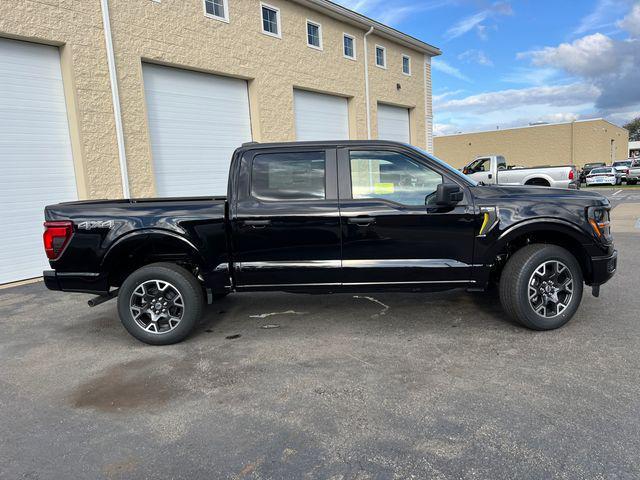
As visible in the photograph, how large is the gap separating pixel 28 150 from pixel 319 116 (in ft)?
29.0

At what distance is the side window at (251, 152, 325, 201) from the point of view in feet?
14.3

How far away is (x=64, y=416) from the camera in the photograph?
10.5 feet

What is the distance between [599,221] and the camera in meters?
4.25

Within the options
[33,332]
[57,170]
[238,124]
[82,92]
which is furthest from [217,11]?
[33,332]

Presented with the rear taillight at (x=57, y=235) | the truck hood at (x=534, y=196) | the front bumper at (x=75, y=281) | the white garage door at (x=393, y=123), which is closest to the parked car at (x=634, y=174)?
the white garage door at (x=393, y=123)

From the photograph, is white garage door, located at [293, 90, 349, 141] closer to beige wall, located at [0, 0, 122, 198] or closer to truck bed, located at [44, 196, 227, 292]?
beige wall, located at [0, 0, 122, 198]

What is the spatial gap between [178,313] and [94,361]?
0.86 m

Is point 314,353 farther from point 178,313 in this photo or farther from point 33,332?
point 33,332

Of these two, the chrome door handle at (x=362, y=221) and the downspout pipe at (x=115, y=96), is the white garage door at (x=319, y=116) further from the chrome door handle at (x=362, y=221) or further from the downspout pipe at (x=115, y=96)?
the chrome door handle at (x=362, y=221)

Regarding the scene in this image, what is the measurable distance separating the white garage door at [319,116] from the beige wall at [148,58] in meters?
0.34

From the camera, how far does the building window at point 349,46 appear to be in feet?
51.2

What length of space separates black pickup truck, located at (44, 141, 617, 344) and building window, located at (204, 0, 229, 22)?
27.9 feet

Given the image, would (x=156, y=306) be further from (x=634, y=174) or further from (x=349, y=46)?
(x=634, y=174)

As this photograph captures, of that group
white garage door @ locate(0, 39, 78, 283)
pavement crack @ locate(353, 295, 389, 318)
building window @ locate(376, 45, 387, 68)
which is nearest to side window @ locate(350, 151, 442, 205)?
pavement crack @ locate(353, 295, 389, 318)
